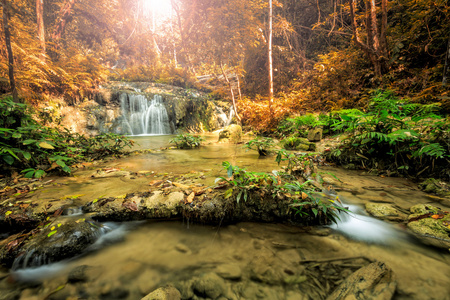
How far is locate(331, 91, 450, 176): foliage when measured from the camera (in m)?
2.47

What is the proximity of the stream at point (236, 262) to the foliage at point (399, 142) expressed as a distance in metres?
0.95

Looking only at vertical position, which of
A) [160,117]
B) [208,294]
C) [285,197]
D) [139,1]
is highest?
[139,1]

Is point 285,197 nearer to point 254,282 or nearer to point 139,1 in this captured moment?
point 254,282

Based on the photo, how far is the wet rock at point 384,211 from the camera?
5.90ft

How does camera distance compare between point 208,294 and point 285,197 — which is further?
point 285,197

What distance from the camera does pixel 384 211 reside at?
1886 millimetres

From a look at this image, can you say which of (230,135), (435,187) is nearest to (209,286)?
(435,187)

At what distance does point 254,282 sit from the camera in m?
1.18

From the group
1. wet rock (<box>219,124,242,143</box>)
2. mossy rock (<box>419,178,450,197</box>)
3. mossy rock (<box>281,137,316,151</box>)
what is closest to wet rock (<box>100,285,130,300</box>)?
mossy rock (<box>419,178,450,197</box>)

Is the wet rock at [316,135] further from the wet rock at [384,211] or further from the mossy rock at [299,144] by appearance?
the wet rock at [384,211]

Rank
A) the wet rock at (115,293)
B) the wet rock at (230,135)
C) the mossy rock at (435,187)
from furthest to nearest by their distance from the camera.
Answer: the wet rock at (230,135), the mossy rock at (435,187), the wet rock at (115,293)

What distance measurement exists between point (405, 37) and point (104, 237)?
9448 mm

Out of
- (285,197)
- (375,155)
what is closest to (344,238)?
(285,197)

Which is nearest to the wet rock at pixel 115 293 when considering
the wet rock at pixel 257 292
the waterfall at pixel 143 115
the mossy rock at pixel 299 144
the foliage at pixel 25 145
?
the wet rock at pixel 257 292
